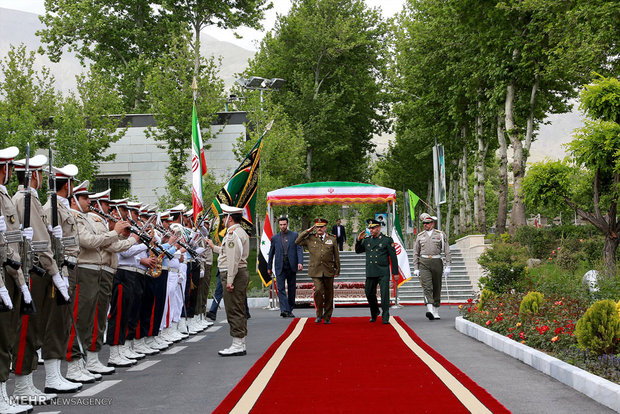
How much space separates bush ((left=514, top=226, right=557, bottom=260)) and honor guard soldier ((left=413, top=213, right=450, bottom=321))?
1353 centimetres

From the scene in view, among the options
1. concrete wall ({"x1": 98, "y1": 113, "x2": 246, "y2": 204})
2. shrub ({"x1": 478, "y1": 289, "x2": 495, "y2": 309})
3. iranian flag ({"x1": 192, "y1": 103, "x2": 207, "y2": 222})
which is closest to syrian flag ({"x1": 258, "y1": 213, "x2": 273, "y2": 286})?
iranian flag ({"x1": 192, "y1": 103, "x2": 207, "y2": 222})

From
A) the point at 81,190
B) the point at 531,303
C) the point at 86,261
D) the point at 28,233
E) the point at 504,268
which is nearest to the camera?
the point at 28,233

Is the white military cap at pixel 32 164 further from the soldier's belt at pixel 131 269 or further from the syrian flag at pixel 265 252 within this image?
the syrian flag at pixel 265 252

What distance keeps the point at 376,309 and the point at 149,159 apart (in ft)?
79.5

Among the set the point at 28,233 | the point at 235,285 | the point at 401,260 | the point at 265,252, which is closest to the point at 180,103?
the point at 265,252

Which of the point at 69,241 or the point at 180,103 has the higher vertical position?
the point at 180,103

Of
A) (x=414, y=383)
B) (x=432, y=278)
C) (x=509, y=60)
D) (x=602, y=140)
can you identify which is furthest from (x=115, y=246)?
(x=509, y=60)

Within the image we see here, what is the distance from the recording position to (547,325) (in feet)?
35.9

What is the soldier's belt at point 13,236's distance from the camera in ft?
24.0

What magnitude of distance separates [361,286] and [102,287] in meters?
14.2

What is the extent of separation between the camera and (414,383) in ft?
28.3

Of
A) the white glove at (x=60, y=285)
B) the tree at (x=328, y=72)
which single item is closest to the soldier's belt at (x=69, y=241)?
the white glove at (x=60, y=285)

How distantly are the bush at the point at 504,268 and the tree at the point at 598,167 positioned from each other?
8.88 feet

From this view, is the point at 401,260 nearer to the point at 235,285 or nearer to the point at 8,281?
the point at 235,285
